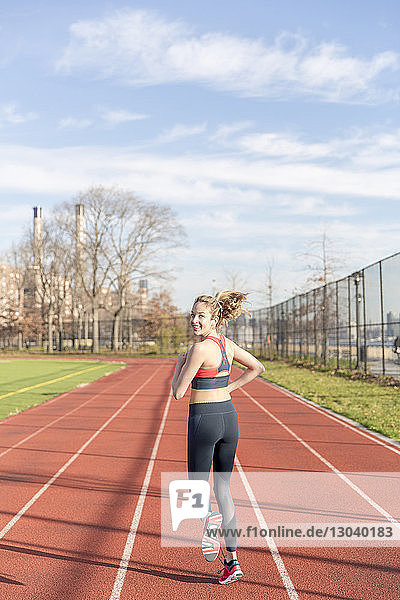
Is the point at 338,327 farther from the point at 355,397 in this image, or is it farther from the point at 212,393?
the point at 212,393

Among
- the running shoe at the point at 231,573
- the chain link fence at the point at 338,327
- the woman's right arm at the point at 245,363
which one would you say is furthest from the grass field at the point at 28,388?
the running shoe at the point at 231,573

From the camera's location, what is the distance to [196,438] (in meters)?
3.81

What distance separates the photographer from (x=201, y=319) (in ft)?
13.1

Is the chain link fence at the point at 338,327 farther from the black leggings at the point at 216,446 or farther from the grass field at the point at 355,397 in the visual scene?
the black leggings at the point at 216,446

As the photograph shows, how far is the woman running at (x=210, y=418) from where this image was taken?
3.82 m

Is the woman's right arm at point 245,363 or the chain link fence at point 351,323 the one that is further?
the chain link fence at point 351,323

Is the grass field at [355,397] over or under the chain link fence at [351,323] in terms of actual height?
under

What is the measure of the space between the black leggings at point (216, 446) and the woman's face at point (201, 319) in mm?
487

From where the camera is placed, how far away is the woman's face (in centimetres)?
398

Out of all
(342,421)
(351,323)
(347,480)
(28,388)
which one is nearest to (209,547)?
(347,480)

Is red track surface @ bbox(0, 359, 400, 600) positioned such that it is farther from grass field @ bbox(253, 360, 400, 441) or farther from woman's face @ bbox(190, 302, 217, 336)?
woman's face @ bbox(190, 302, 217, 336)

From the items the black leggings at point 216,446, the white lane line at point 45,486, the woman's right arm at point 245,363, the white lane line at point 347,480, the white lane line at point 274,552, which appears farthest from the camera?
the white lane line at point 347,480

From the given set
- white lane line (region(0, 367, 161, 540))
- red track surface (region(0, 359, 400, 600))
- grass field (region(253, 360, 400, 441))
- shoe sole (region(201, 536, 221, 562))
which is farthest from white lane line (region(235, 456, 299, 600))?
grass field (region(253, 360, 400, 441))

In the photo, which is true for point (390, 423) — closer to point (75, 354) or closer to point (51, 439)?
point (51, 439)
